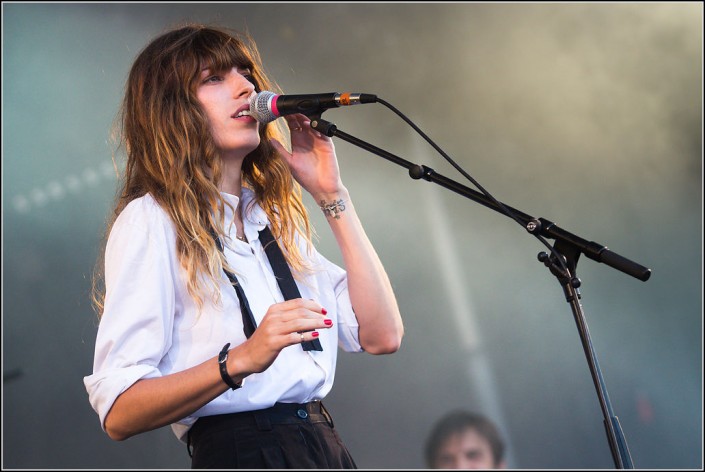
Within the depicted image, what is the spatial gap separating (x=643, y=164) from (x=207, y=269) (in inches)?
139

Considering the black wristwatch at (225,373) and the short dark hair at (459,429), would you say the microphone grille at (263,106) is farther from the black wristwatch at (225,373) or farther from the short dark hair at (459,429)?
the short dark hair at (459,429)

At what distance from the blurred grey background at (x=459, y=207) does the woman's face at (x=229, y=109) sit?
2107mm

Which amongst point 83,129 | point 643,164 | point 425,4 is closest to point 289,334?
point 83,129

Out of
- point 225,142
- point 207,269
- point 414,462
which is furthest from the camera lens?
point 414,462

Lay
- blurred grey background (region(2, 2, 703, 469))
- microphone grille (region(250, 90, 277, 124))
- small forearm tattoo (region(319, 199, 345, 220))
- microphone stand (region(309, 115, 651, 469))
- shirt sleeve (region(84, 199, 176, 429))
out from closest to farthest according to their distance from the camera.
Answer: microphone stand (region(309, 115, 651, 469))
shirt sleeve (region(84, 199, 176, 429))
microphone grille (region(250, 90, 277, 124))
small forearm tattoo (region(319, 199, 345, 220))
blurred grey background (region(2, 2, 703, 469))

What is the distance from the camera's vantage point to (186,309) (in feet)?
5.21

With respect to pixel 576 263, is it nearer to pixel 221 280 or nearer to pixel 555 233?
pixel 555 233

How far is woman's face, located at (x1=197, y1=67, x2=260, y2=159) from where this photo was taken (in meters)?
1.79

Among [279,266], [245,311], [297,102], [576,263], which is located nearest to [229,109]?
[297,102]

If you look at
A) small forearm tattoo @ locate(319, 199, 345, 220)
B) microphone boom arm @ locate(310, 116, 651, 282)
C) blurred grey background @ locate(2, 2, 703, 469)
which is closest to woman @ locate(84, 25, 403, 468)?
small forearm tattoo @ locate(319, 199, 345, 220)

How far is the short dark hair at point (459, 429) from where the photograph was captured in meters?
3.83

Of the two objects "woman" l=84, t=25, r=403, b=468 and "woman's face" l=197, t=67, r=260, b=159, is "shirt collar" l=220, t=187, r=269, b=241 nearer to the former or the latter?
"woman" l=84, t=25, r=403, b=468

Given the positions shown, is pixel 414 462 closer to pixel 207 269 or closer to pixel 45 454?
pixel 45 454

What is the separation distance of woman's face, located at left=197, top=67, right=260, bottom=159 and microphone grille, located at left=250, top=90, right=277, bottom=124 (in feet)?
0.21
